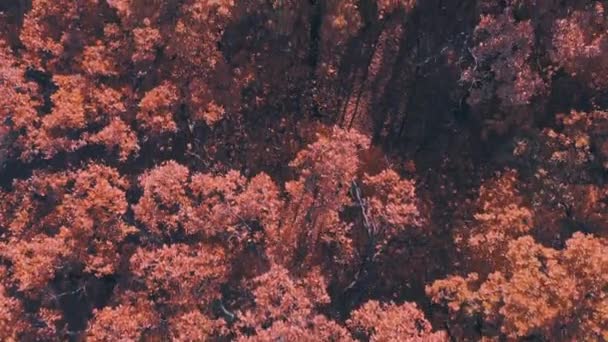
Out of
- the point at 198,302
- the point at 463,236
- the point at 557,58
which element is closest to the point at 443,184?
the point at 463,236

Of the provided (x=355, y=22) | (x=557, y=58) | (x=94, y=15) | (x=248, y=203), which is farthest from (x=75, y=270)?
Answer: (x=557, y=58)

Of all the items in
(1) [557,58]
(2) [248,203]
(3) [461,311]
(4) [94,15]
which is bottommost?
(3) [461,311]

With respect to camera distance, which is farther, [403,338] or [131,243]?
[131,243]

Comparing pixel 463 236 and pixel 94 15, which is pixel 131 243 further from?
pixel 463 236

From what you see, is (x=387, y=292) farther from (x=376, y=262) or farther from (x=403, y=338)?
(x=403, y=338)

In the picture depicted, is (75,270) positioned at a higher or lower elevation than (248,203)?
lower

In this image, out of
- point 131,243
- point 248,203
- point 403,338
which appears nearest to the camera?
point 403,338

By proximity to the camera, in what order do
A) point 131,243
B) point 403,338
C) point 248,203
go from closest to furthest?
point 403,338, point 248,203, point 131,243
